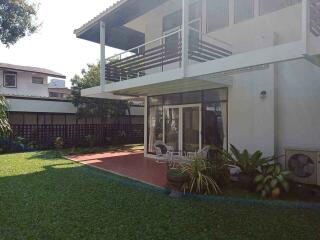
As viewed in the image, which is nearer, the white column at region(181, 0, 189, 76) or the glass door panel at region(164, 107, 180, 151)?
the white column at region(181, 0, 189, 76)

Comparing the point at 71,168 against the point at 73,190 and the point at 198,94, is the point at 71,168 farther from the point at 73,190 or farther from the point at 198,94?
the point at 198,94

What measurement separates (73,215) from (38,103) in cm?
1428

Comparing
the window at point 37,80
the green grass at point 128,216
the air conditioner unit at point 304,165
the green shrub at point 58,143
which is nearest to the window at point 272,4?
the air conditioner unit at point 304,165

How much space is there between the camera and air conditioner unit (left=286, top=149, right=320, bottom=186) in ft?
25.4

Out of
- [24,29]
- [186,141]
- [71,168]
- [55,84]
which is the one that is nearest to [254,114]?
[186,141]

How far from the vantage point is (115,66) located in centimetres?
1216

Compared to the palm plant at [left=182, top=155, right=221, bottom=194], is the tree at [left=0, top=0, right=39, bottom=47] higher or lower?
higher

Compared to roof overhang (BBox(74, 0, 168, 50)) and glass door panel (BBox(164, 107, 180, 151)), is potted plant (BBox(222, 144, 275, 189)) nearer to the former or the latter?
glass door panel (BBox(164, 107, 180, 151))

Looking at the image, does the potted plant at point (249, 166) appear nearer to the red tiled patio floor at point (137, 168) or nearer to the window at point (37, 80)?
the red tiled patio floor at point (137, 168)

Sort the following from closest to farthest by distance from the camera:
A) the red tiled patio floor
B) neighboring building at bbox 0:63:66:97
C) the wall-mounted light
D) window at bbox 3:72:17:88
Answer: the wall-mounted light
the red tiled patio floor
neighboring building at bbox 0:63:66:97
window at bbox 3:72:17:88

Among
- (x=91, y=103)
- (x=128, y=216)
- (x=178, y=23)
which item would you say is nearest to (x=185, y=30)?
(x=178, y=23)

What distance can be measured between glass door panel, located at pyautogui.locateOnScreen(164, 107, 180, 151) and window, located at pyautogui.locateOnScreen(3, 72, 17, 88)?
761 inches

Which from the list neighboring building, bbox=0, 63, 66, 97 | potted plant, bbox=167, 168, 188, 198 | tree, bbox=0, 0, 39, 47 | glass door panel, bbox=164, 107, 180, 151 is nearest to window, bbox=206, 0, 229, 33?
glass door panel, bbox=164, 107, 180, 151

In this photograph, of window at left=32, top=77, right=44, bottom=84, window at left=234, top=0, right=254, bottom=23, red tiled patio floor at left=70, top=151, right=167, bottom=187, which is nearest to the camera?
red tiled patio floor at left=70, top=151, right=167, bottom=187
